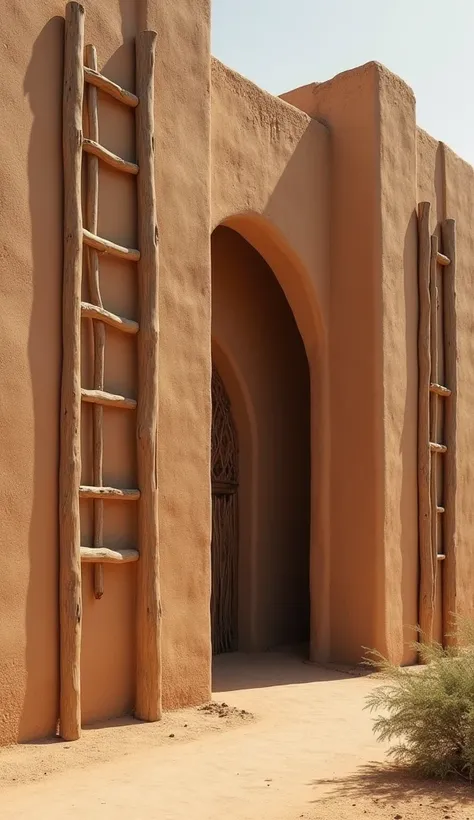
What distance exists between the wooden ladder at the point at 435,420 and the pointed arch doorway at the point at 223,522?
1954mm

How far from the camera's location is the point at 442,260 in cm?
1184

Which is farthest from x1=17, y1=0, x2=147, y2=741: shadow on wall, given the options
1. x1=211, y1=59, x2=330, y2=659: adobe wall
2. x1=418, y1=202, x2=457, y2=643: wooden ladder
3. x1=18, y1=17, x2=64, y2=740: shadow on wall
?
x1=418, y1=202, x2=457, y2=643: wooden ladder

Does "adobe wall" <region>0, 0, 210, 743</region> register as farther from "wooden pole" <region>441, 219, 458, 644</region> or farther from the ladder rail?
"wooden pole" <region>441, 219, 458, 644</region>

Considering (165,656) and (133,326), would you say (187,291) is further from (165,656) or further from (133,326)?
(165,656)

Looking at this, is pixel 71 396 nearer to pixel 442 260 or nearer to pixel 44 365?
pixel 44 365

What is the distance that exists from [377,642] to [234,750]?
369 centimetres

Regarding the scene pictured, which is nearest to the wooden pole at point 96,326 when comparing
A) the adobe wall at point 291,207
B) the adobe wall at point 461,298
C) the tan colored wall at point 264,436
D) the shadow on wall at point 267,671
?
the adobe wall at point 291,207

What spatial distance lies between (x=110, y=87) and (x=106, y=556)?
3.29 m

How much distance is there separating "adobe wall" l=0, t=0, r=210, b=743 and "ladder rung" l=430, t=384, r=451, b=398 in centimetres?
381

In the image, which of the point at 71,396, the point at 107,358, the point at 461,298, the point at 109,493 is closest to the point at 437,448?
the point at 461,298

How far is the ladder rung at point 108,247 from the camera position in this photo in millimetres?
7111

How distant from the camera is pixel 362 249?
10617mm

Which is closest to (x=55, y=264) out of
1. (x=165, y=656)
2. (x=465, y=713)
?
(x=165, y=656)

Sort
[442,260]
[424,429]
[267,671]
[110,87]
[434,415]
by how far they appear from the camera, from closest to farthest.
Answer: [110,87], [267,671], [424,429], [434,415], [442,260]
